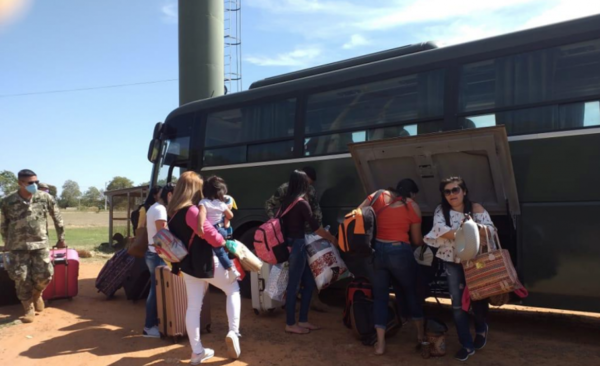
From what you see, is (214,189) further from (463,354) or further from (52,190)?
(52,190)

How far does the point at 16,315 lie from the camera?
6.24 meters

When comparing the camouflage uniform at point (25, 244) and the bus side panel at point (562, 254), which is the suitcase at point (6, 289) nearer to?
the camouflage uniform at point (25, 244)

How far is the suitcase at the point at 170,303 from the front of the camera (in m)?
4.96

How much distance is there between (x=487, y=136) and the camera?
4293 millimetres

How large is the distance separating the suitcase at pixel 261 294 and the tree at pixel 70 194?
347ft

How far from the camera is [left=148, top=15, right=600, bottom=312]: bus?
4.47 m

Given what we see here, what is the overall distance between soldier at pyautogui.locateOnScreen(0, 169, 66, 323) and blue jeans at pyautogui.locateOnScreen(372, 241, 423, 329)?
14.9ft

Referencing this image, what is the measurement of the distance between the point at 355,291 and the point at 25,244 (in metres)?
4.41

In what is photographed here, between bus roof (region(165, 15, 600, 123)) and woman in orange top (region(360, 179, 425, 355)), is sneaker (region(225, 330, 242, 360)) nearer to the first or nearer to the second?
woman in orange top (region(360, 179, 425, 355))

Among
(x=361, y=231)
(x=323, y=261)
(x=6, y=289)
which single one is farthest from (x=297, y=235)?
(x=6, y=289)

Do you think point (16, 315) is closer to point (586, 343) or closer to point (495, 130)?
point (495, 130)

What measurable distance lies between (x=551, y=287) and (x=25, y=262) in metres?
6.44

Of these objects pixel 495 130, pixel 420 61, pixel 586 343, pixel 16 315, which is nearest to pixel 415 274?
pixel 495 130

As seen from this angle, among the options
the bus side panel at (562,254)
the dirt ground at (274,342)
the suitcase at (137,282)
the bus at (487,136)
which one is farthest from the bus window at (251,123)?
the bus side panel at (562,254)
